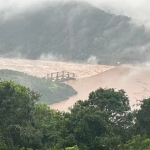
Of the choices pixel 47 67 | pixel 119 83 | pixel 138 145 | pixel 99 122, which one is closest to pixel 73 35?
pixel 47 67

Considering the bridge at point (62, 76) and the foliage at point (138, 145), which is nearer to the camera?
the foliage at point (138, 145)

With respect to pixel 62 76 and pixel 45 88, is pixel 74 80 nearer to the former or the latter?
pixel 62 76

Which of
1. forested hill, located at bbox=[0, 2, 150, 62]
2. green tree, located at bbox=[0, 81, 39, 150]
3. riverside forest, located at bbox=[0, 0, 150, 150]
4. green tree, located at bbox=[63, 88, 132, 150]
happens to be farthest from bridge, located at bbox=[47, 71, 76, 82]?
green tree, located at bbox=[0, 81, 39, 150]

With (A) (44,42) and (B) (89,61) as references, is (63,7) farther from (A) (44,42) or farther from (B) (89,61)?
(B) (89,61)

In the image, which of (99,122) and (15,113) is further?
(99,122)

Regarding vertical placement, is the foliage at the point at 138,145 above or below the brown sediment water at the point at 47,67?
below

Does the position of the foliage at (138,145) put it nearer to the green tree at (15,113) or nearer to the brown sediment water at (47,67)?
the green tree at (15,113)

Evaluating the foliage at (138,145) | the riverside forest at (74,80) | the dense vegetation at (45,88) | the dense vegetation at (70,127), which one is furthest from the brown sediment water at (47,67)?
the foliage at (138,145)
